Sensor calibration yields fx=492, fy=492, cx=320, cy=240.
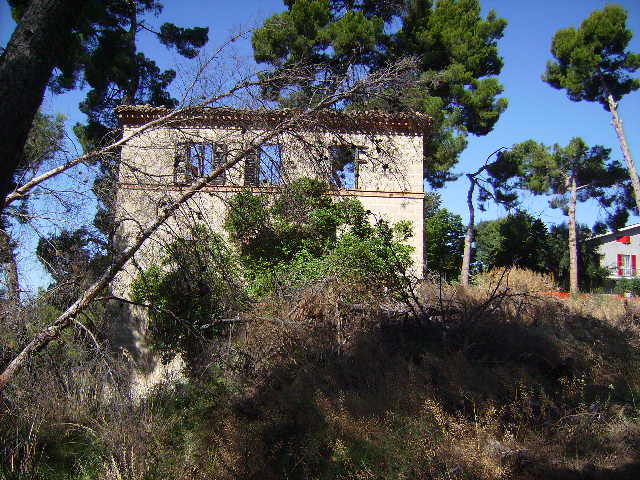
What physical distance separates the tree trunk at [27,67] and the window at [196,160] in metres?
2.68

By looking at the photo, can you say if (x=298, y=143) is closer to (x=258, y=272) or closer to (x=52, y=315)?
(x=52, y=315)

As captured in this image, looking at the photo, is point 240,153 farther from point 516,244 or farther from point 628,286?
point 628,286

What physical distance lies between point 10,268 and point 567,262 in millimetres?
25433

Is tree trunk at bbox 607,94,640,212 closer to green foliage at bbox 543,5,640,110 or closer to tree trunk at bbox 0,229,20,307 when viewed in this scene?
green foliage at bbox 543,5,640,110

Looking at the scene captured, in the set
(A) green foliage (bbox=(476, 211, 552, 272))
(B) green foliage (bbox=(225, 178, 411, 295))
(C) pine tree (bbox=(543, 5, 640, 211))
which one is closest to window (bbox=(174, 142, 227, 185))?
(B) green foliage (bbox=(225, 178, 411, 295))

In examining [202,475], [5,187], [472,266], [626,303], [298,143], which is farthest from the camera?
[472,266]

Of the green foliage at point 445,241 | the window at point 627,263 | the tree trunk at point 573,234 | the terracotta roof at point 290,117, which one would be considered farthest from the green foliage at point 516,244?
the terracotta roof at point 290,117

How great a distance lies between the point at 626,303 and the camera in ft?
36.8

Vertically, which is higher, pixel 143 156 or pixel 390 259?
pixel 143 156

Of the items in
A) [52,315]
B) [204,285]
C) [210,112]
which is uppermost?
[210,112]

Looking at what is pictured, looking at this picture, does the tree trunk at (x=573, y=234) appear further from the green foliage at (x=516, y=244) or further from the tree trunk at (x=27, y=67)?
the tree trunk at (x=27, y=67)

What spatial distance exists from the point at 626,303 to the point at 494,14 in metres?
15.1

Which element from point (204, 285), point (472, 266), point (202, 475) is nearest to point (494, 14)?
point (472, 266)

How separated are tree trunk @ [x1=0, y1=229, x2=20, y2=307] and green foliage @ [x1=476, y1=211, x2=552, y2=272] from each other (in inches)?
859
